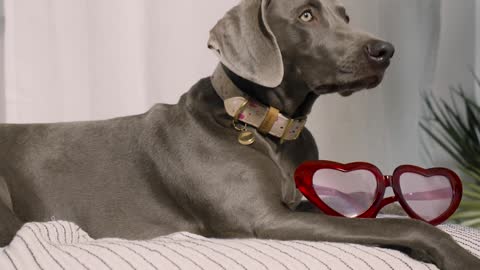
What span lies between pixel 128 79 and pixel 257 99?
98 centimetres

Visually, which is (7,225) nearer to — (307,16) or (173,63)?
(307,16)

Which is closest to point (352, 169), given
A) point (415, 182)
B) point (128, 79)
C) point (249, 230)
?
point (415, 182)

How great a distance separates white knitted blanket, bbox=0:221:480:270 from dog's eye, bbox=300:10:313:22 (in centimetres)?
64

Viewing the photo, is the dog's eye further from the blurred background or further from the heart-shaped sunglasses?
the blurred background

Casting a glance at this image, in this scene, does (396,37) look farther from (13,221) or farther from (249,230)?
(13,221)

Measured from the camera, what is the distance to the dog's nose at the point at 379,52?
1.45 meters

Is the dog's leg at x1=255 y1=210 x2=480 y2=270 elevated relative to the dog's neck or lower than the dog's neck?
lower

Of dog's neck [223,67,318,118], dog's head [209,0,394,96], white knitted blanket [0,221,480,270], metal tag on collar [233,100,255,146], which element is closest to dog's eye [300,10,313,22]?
dog's head [209,0,394,96]

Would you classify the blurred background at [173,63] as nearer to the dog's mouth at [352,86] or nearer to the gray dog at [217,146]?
the gray dog at [217,146]

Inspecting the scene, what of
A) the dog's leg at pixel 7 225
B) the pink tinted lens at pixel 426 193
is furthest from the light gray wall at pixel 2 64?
the pink tinted lens at pixel 426 193

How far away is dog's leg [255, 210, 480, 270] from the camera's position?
1082 mm

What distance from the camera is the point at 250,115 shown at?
1513 millimetres

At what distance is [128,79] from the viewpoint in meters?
2.42

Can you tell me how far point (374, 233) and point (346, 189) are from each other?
205mm
